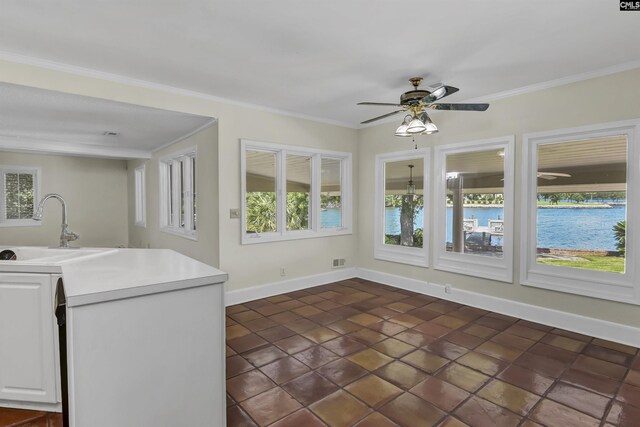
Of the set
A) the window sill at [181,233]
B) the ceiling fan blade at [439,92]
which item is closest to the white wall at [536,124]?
the ceiling fan blade at [439,92]

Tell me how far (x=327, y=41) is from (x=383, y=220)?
3.24 metres

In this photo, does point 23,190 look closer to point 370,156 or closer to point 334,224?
point 334,224

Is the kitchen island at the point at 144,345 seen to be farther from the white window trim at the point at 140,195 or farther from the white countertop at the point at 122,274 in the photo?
the white window trim at the point at 140,195

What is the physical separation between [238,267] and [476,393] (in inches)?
119

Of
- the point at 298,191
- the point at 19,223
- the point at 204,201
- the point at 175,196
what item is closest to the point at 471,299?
the point at 298,191

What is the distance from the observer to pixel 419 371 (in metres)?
2.63

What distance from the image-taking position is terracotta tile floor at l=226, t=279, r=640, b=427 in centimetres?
211

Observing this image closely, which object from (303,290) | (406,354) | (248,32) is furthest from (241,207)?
(406,354)

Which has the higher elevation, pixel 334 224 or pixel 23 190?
pixel 23 190

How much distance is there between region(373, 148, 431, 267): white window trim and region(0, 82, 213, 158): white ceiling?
108 inches

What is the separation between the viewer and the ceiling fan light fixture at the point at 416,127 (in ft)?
10.5

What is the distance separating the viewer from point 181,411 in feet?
5.29

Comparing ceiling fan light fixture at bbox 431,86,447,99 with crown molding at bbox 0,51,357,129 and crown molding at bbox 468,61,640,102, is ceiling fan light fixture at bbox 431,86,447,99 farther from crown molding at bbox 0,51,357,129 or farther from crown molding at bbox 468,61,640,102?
crown molding at bbox 0,51,357,129

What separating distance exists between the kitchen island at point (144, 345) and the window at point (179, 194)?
3408 millimetres
